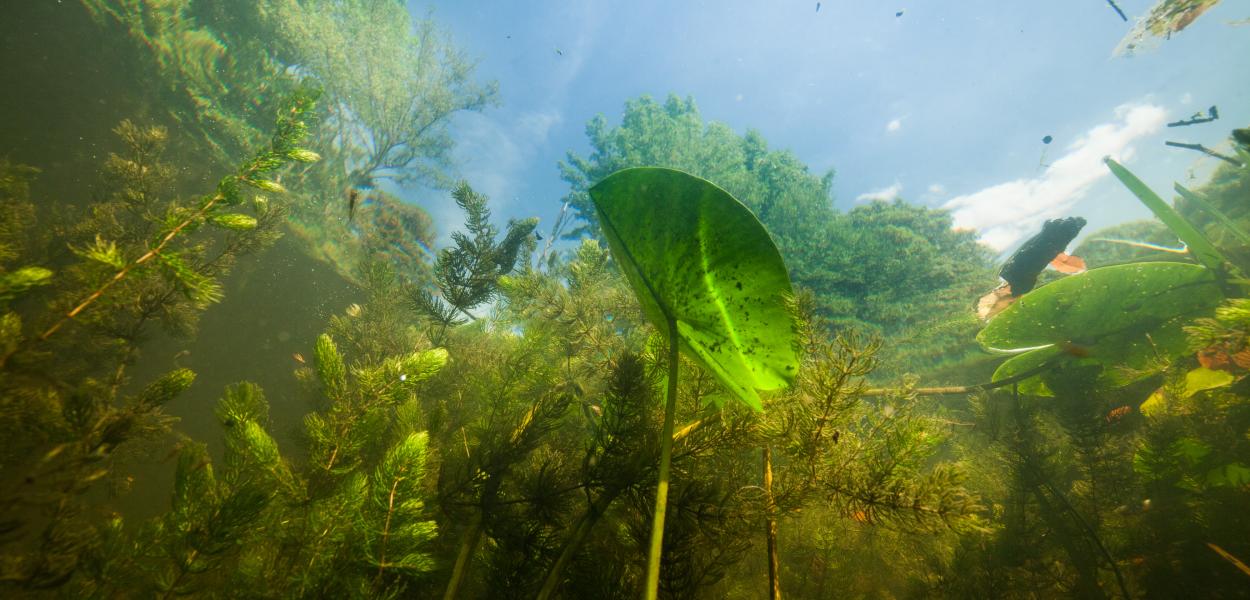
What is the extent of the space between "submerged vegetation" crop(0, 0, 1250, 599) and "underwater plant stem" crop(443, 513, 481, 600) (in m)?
0.01

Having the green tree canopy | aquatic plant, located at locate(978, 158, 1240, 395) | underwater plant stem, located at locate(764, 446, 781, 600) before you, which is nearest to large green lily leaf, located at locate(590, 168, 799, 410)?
underwater plant stem, located at locate(764, 446, 781, 600)

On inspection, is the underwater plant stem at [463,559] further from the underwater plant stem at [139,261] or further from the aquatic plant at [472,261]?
the aquatic plant at [472,261]

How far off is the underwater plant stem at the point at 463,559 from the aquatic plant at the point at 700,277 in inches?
31.0

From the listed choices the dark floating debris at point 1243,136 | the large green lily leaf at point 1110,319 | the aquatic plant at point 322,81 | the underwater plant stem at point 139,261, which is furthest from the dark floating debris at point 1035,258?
the aquatic plant at point 322,81

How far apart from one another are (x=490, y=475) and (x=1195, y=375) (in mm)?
5773

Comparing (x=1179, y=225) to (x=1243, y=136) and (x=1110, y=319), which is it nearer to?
(x=1110, y=319)

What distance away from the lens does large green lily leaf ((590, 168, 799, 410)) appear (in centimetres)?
96

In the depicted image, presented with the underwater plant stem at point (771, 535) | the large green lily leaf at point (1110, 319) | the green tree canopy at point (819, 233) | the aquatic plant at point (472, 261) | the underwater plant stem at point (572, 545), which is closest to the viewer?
the underwater plant stem at point (572, 545)

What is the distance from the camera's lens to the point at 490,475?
5.30 feet

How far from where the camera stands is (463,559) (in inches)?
53.7

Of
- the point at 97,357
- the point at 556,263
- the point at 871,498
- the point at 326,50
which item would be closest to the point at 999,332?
the point at 871,498

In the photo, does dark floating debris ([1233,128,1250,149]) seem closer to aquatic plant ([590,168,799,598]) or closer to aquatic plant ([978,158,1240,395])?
aquatic plant ([978,158,1240,395])

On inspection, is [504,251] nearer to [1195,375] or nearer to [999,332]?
[999,332]

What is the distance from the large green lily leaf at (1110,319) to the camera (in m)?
3.04
